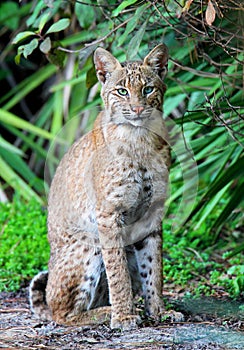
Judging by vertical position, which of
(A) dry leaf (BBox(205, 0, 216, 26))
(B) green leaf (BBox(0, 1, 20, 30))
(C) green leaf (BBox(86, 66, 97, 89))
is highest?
(B) green leaf (BBox(0, 1, 20, 30))

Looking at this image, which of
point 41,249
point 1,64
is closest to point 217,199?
point 41,249

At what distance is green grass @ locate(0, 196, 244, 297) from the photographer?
5914mm

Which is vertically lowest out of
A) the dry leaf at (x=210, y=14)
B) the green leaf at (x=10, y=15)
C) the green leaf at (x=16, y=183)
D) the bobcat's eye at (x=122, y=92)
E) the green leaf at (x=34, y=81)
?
the bobcat's eye at (x=122, y=92)

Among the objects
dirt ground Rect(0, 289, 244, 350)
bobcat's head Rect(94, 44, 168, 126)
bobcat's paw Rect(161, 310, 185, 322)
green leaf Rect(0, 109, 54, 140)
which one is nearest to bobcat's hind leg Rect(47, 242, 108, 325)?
dirt ground Rect(0, 289, 244, 350)

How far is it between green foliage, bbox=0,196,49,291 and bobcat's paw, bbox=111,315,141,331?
1.46 m

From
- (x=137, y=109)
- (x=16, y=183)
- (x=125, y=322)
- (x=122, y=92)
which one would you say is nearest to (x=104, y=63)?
(x=122, y=92)

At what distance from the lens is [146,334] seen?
4520 mm

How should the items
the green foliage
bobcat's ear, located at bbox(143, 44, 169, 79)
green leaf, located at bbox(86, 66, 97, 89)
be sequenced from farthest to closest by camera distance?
the green foliage < green leaf, located at bbox(86, 66, 97, 89) < bobcat's ear, located at bbox(143, 44, 169, 79)

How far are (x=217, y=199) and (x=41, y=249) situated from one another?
159cm

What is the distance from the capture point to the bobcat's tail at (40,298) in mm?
5215

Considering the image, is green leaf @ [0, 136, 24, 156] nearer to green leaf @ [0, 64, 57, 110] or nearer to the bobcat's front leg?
green leaf @ [0, 64, 57, 110]

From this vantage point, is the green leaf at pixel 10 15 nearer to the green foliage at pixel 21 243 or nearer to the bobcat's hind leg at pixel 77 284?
the green foliage at pixel 21 243

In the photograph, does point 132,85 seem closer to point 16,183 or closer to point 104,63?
point 104,63

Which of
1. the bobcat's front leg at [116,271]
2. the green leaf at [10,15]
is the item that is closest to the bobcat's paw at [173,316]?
the bobcat's front leg at [116,271]
